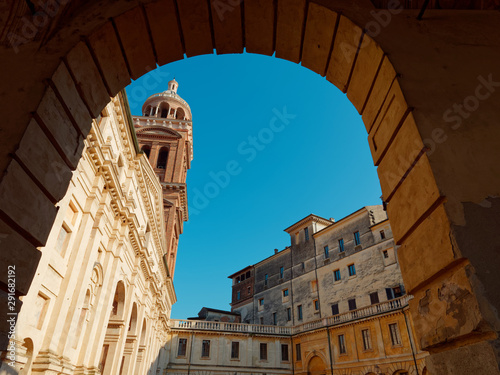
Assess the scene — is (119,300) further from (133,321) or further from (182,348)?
(182,348)

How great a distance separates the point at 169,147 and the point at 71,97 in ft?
130

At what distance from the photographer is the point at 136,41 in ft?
11.7

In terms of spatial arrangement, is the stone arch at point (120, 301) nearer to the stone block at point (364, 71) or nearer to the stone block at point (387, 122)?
the stone block at point (364, 71)

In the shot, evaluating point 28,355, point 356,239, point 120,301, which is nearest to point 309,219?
point 356,239

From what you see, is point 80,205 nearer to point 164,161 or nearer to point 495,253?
point 495,253

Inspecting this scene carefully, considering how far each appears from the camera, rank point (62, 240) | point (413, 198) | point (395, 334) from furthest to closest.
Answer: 1. point (395, 334)
2. point (62, 240)
3. point (413, 198)

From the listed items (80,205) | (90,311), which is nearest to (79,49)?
(80,205)

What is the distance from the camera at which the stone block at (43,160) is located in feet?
8.28

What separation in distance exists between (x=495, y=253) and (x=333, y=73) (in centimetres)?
264

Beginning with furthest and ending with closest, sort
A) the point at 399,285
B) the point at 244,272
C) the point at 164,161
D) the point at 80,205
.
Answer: the point at 244,272 → the point at 164,161 → the point at 399,285 → the point at 80,205

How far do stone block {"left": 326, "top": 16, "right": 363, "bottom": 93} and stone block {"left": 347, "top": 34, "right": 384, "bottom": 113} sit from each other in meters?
0.08

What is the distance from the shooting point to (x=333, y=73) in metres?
3.88

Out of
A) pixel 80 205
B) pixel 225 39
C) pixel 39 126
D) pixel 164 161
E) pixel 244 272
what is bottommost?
pixel 39 126

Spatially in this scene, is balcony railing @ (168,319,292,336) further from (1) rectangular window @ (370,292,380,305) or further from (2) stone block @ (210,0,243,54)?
(2) stone block @ (210,0,243,54)
